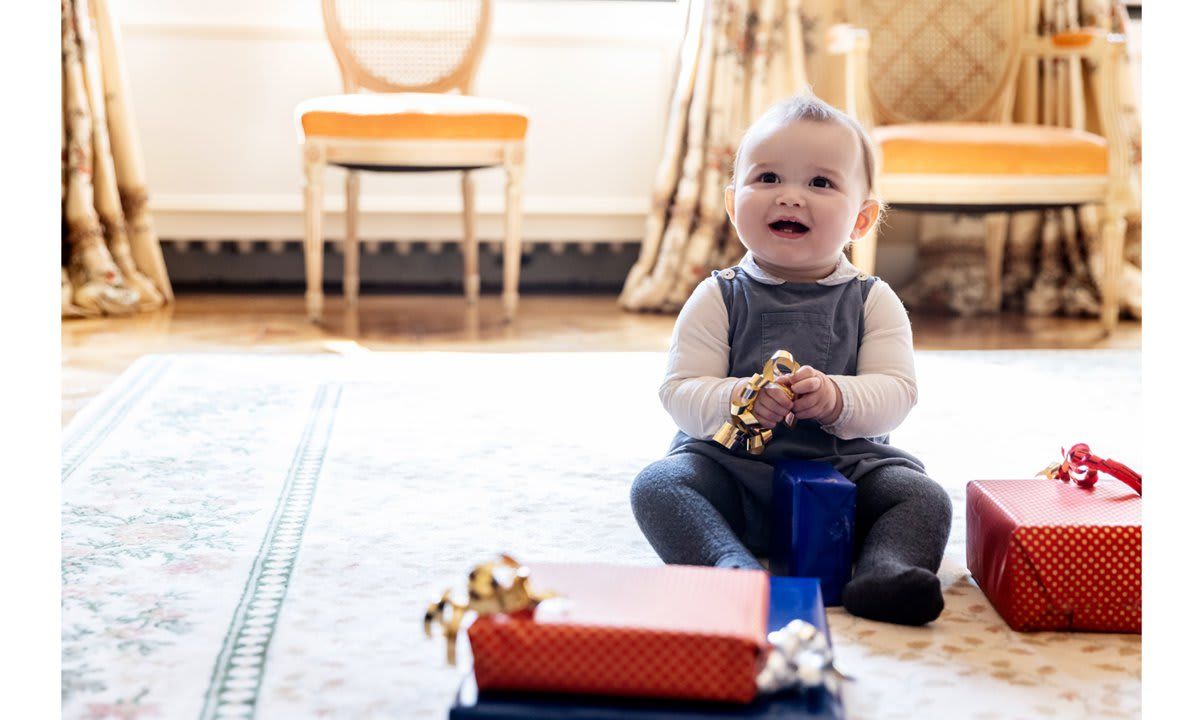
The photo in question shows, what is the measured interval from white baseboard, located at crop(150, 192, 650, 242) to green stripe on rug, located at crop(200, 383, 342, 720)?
1940 mm

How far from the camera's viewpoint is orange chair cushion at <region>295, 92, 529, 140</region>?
9.11ft

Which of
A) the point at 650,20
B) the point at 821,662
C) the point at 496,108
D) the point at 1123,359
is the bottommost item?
the point at 1123,359

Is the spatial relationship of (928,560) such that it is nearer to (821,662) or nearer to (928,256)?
(821,662)

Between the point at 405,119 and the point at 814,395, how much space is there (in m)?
1.84

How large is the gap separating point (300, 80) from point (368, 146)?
0.81 m

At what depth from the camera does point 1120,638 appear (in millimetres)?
1000

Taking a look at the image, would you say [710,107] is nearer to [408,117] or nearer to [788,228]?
[408,117]

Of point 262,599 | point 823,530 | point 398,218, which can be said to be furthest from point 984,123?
point 262,599

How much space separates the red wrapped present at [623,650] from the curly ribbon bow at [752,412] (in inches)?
13.7

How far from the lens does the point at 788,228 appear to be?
1247 mm

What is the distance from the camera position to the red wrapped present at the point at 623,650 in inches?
29.6

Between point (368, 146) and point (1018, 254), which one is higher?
point (368, 146)
